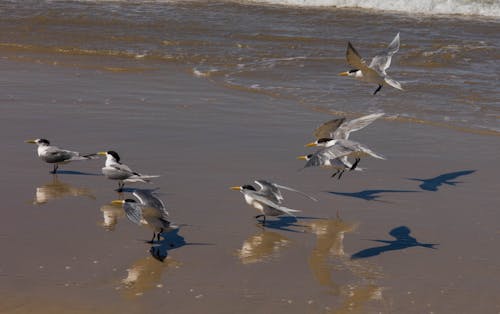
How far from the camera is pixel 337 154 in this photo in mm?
8500

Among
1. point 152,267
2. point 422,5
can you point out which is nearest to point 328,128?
point 152,267

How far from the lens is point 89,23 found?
61.0 feet

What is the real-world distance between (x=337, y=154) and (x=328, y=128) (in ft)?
3.36

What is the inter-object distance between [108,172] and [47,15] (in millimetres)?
11655

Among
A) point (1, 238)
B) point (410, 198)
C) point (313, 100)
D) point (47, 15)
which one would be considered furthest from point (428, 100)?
point (47, 15)

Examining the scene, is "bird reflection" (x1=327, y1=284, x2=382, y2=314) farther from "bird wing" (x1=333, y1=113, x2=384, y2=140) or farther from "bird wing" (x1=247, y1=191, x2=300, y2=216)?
"bird wing" (x1=333, y1=113, x2=384, y2=140)

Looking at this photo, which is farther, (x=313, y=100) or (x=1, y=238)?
(x=313, y=100)

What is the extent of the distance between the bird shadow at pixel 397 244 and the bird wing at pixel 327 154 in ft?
3.86

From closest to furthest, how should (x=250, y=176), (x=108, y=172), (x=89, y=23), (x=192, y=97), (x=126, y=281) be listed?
1. (x=126, y=281)
2. (x=108, y=172)
3. (x=250, y=176)
4. (x=192, y=97)
5. (x=89, y=23)

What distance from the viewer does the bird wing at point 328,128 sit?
9.38 meters

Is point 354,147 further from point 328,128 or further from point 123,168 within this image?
point 123,168

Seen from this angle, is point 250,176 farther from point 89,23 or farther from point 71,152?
point 89,23

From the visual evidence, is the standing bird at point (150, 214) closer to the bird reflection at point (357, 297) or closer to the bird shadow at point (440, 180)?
the bird reflection at point (357, 297)

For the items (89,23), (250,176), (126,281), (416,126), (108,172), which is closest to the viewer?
(126,281)
